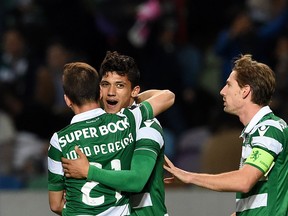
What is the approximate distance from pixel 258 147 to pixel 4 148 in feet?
16.4

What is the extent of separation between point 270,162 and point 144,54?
5.47m

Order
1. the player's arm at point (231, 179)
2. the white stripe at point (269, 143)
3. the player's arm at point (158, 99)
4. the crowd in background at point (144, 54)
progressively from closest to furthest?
the player's arm at point (231, 179)
the white stripe at point (269, 143)
the player's arm at point (158, 99)
the crowd in background at point (144, 54)

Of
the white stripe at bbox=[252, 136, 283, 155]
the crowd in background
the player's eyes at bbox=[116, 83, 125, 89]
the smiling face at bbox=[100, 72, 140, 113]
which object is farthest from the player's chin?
the crowd in background

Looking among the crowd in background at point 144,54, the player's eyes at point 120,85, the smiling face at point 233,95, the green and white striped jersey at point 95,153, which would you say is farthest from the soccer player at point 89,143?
the crowd in background at point 144,54

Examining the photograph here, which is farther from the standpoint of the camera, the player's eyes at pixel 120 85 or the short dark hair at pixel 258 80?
the player's eyes at pixel 120 85

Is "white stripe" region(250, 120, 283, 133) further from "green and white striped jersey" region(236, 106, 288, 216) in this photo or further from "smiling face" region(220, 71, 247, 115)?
"smiling face" region(220, 71, 247, 115)

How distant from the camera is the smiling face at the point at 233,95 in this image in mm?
5594

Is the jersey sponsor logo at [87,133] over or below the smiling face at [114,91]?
below

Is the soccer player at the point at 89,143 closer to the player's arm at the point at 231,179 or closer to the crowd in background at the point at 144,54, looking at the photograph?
the player's arm at the point at 231,179

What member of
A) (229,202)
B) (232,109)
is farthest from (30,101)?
(232,109)

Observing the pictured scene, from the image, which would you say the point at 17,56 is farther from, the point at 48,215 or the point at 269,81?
the point at 269,81

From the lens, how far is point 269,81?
553 centimetres

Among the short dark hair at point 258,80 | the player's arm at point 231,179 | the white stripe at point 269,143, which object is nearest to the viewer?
the player's arm at point 231,179

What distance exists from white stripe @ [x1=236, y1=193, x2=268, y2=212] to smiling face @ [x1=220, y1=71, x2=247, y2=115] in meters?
0.48
